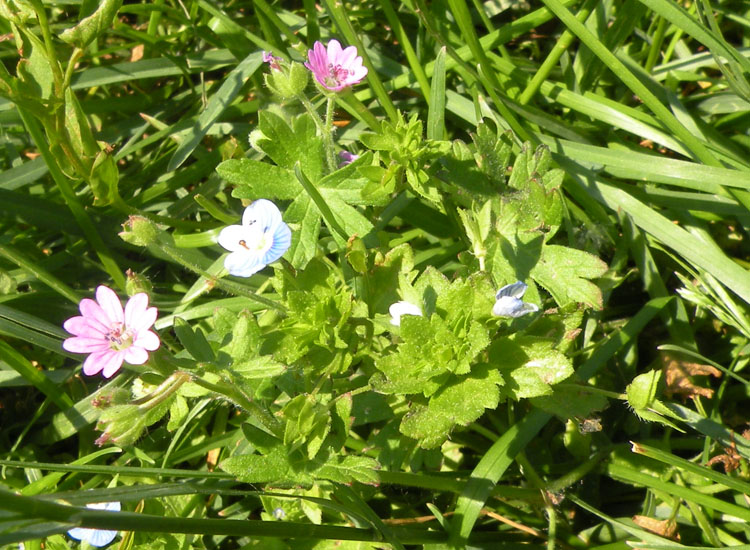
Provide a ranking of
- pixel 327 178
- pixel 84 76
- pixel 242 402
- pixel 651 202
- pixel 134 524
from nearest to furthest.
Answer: pixel 134 524, pixel 242 402, pixel 327 178, pixel 651 202, pixel 84 76

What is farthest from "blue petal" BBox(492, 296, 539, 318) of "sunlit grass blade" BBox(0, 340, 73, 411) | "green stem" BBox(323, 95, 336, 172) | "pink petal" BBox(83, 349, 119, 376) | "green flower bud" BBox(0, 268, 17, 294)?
"green flower bud" BBox(0, 268, 17, 294)

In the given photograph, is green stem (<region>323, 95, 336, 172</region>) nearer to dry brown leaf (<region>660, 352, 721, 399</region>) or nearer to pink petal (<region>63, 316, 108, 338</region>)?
pink petal (<region>63, 316, 108, 338</region>)

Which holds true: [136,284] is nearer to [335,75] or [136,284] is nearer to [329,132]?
[329,132]

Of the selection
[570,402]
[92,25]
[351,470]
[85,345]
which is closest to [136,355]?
[85,345]

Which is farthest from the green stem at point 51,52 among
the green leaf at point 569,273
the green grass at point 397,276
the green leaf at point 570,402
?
the green leaf at point 570,402

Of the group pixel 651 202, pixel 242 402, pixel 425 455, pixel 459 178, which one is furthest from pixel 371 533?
pixel 651 202

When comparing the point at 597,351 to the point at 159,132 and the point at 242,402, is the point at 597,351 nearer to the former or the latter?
the point at 242,402
